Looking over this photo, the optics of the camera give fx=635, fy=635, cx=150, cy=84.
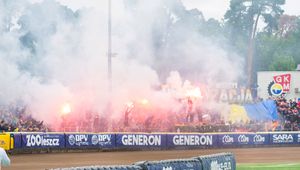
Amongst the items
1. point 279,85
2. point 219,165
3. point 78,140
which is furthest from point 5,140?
point 279,85

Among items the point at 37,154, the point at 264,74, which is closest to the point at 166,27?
the point at 264,74

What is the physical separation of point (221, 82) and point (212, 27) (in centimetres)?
1143

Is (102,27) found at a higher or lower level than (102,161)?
higher

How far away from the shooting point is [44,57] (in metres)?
36.9

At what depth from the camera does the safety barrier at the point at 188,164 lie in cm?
1099

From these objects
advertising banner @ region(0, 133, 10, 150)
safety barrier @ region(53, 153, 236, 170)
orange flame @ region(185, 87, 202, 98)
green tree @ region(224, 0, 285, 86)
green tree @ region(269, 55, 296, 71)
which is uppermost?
green tree @ region(224, 0, 285, 86)

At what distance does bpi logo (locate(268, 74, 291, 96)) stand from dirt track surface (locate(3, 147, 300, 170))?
17.0 meters

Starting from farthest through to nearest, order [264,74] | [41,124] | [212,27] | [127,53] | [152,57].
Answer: [212,27] < [264,74] < [152,57] < [127,53] < [41,124]

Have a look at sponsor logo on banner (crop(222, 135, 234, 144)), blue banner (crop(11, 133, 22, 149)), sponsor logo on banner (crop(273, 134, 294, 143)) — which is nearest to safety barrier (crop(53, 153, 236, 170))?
blue banner (crop(11, 133, 22, 149))

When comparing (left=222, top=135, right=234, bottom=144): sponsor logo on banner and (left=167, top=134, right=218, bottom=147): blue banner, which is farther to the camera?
(left=222, top=135, right=234, bottom=144): sponsor logo on banner

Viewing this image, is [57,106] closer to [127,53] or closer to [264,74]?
[127,53]

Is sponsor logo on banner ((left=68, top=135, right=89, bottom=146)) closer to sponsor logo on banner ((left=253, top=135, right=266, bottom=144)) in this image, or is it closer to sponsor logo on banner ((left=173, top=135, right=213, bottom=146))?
sponsor logo on banner ((left=173, top=135, right=213, bottom=146))

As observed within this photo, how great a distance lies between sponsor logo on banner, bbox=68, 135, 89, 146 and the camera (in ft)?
103

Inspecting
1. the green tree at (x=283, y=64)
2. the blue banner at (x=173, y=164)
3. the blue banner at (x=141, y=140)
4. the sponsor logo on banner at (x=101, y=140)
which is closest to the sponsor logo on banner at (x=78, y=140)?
the sponsor logo on banner at (x=101, y=140)
